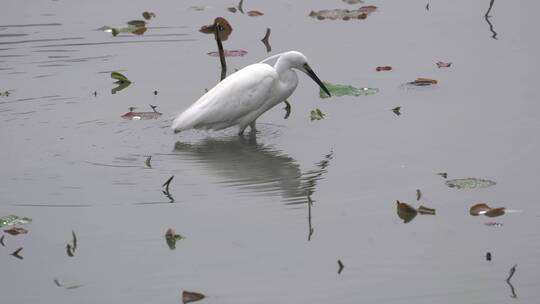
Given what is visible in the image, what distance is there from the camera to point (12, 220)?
632cm

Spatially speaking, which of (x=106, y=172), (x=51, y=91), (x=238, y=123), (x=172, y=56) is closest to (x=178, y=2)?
(x=172, y=56)

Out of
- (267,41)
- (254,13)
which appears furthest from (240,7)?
(267,41)

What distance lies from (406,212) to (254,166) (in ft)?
4.98

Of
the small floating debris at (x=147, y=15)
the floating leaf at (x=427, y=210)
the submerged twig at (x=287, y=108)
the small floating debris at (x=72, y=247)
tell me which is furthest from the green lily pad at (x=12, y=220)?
the small floating debris at (x=147, y=15)

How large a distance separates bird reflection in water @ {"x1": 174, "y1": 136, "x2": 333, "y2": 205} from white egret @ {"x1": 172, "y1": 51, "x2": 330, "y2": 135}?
161 millimetres

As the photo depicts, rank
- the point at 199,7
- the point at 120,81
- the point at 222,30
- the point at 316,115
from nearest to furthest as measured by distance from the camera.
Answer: the point at 316,115 → the point at 120,81 → the point at 222,30 → the point at 199,7

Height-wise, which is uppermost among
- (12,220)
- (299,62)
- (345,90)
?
(299,62)

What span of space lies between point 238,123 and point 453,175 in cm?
200

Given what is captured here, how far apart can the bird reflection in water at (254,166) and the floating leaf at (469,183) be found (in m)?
0.89

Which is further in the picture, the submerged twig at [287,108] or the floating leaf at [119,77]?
the floating leaf at [119,77]

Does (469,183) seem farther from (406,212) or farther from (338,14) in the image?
(338,14)

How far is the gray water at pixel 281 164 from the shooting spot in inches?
217

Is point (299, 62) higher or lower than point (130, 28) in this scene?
higher

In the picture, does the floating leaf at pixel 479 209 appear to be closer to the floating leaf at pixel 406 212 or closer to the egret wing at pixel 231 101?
the floating leaf at pixel 406 212
